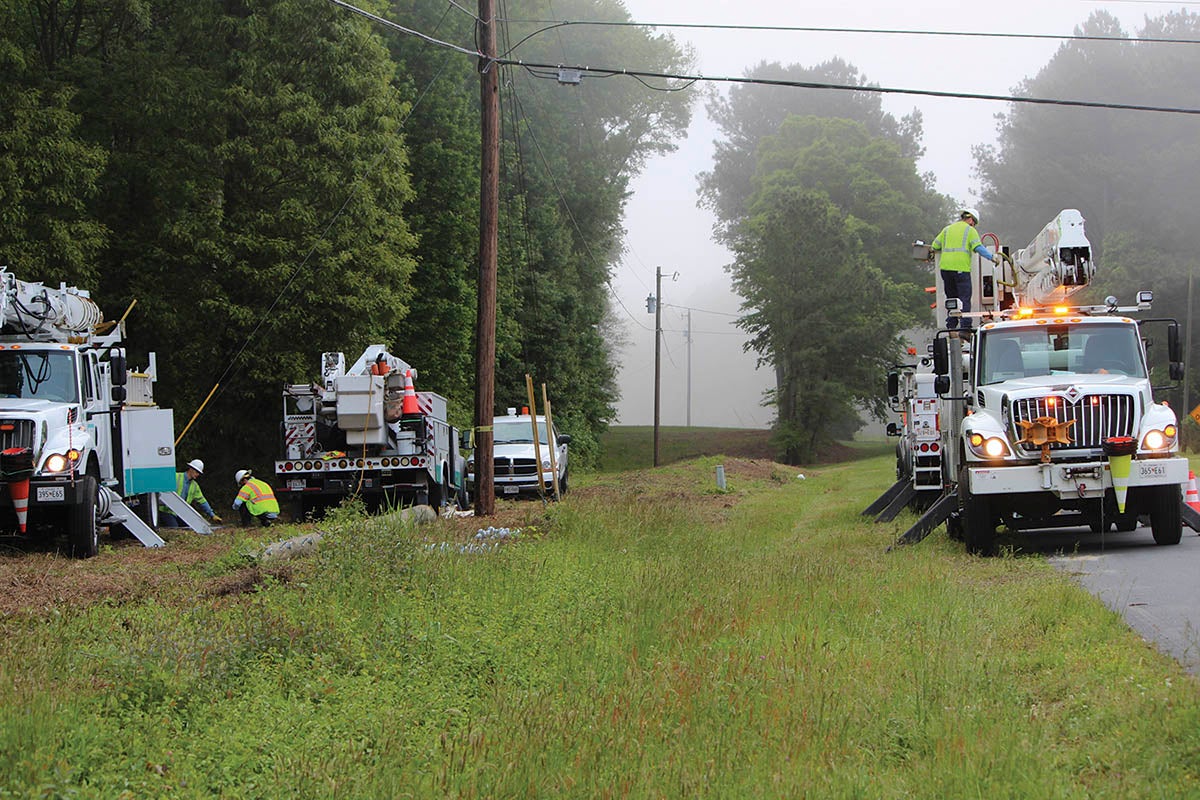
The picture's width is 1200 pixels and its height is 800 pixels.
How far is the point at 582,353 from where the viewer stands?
172 feet

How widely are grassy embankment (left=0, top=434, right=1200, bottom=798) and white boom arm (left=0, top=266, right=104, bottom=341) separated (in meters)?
7.62

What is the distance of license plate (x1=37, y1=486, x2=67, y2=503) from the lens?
15.2 m

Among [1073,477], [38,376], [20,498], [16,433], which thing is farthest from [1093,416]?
[38,376]

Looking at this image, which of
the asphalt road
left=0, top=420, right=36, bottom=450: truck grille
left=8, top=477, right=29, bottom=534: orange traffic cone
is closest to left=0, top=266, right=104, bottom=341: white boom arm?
left=0, top=420, right=36, bottom=450: truck grille

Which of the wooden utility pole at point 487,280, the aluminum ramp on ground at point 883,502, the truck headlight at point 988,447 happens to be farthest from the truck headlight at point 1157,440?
the wooden utility pole at point 487,280

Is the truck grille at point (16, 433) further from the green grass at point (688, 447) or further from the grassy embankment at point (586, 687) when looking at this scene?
the green grass at point (688, 447)

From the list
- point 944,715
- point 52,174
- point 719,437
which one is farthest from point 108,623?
point 719,437

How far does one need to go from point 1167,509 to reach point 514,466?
17.5m

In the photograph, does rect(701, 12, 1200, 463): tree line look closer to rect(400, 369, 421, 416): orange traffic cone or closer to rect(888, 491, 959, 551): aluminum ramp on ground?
rect(400, 369, 421, 416): orange traffic cone

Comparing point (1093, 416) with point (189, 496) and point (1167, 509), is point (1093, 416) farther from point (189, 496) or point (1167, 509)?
point (189, 496)

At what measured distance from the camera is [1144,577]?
Result: 11461mm

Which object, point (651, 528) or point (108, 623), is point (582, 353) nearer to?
point (651, 528)

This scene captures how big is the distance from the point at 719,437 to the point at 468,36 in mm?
32039

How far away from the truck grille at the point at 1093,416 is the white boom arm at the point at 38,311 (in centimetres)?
1281
